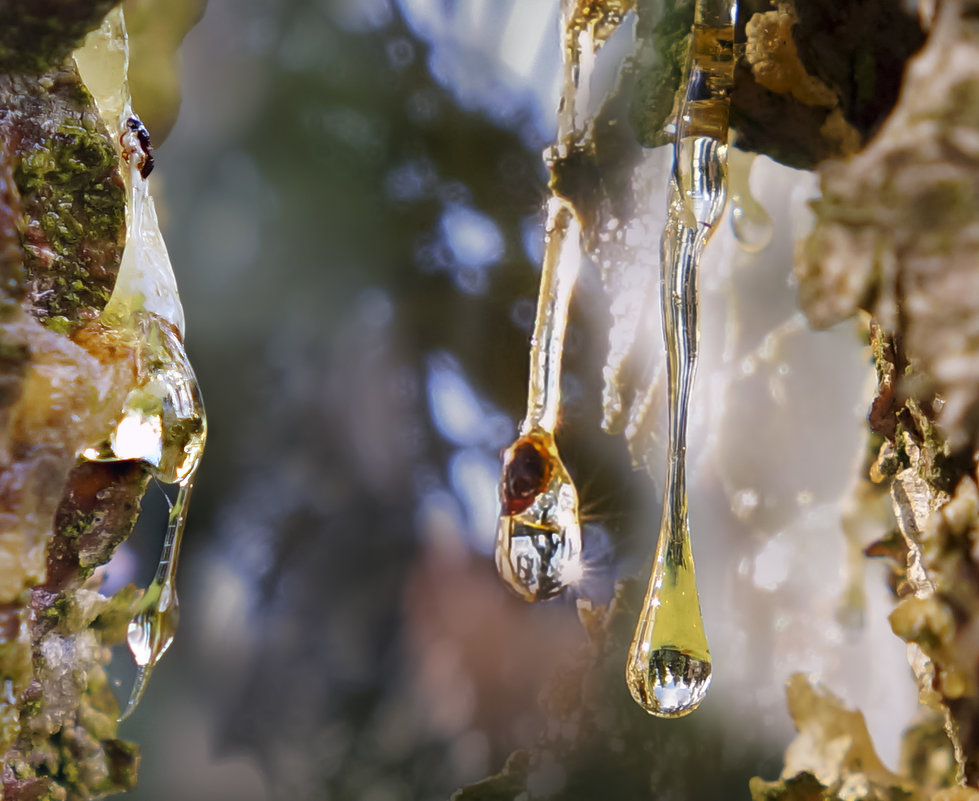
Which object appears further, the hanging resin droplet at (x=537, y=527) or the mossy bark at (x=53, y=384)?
the hanging resin droplet at (x=537, y=527)

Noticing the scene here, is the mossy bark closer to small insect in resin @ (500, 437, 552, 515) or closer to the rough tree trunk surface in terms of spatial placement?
the rough tree trunk surface

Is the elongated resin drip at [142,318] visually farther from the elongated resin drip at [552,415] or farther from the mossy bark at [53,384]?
the elongated resin drip at [552,415]

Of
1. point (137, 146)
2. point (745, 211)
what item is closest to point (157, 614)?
point (137, 146)

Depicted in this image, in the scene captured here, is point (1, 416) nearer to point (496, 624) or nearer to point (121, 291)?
point (121, 291)

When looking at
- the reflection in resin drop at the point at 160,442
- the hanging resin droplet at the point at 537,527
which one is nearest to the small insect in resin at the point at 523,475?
the hanging resin droplet at the point at 537,527

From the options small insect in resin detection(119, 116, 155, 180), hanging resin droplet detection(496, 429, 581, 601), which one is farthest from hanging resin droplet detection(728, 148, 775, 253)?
small insect in resin detection(119, 116, 155, 180)

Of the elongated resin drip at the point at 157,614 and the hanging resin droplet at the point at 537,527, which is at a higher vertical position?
the hanging resin droplet at the point at 537,527

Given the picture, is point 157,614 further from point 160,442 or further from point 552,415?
point 552,415
